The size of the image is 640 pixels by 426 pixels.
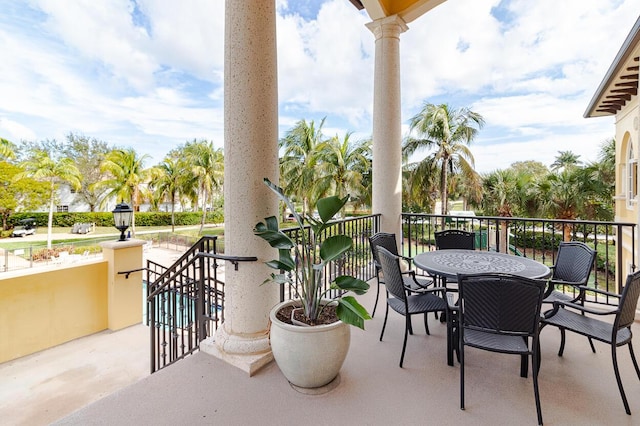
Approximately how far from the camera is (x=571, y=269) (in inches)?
106

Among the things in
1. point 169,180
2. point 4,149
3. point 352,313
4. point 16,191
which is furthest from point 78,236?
point 352,313

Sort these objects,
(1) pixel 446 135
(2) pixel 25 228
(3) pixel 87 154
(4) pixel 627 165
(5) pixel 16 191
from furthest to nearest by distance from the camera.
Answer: (3) pixel 87 154 < (2) pixel 25 228 < (5) pixel 16 191 < (1) pixel 446 135 < (4) pixel 627 165

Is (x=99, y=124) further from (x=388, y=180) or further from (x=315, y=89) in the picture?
(x=388, y=180)

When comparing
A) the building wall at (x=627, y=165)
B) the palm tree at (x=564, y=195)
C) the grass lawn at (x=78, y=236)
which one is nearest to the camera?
the building wall at (x=627, y=165)

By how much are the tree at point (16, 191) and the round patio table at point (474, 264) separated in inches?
894

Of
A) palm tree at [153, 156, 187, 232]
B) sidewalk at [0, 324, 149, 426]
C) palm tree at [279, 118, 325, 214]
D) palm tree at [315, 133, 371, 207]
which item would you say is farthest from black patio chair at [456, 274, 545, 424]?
palm tree at [153, 156, 187, 232]

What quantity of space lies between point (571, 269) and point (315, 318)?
2438mm

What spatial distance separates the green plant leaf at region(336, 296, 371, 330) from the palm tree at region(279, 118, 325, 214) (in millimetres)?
13670

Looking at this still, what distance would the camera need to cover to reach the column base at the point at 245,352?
6.91 ft

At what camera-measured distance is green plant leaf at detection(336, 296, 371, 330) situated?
1707 mm

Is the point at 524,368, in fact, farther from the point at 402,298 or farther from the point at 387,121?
the point at 387,121

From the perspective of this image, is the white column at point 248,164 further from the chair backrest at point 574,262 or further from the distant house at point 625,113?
the distant house at point 625,113

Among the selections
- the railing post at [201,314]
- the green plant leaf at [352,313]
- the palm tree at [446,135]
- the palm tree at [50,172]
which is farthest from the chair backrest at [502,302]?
the palm tree at [50,172]

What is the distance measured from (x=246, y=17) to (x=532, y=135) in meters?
30.2
